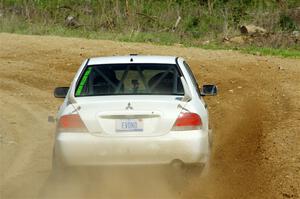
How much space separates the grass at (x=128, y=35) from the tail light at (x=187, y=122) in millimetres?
15456

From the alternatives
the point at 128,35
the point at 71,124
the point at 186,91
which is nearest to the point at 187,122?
the point at 186,91

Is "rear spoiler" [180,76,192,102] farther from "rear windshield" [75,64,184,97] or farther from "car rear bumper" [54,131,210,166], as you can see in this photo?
"car rear bumper" [54,131,210,166]

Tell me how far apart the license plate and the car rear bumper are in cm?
10

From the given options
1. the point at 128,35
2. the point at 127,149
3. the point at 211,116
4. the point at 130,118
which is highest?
the point at 130,118

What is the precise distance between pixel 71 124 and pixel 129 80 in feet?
4.08

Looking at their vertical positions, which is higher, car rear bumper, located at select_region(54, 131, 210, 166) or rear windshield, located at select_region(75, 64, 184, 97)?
rear windshield, located at select_region(75, 64, 184, 97)

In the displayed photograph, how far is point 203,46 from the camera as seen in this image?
24719 millimetres

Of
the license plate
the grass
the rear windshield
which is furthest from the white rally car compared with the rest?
the grass

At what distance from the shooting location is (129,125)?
7.56 meters

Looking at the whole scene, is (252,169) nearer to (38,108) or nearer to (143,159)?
(143,159)

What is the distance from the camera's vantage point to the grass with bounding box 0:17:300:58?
24.0 meters

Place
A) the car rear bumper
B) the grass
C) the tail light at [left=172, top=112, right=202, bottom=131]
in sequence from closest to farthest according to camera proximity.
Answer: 1. the car rear bumper
2. the tail light at [left=172, top=112, right=202, bottom=131]
3. the grass

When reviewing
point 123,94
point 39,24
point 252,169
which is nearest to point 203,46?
point 39,24

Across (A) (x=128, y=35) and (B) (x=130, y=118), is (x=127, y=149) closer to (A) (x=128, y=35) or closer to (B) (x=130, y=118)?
(B) (x=130, y=118)
